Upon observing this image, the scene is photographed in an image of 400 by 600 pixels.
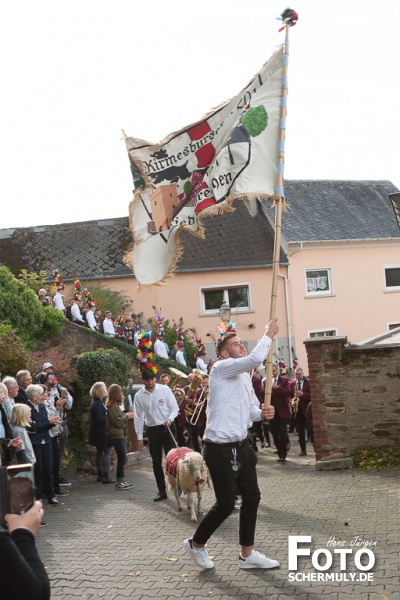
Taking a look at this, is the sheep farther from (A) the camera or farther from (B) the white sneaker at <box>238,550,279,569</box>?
(A) the camera

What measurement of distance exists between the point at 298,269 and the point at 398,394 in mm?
23953

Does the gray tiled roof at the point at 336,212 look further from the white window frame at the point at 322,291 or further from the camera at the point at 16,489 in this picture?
the camera at the point at 16,489

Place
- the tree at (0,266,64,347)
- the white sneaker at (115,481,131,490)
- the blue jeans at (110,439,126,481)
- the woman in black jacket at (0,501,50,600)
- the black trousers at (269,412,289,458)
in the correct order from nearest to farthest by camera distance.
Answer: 1. the woman in black jacket at (0,501,50,600)
2. the white sneaker at (115,481,131,490)
3. the blue jeans at (110,439,126,481)
4. the black trousers at (269,412,289,458)
5. the tree at (0,266,64,347)

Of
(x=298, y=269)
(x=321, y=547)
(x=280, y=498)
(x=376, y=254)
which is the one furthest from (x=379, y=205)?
(x=321, y=547)

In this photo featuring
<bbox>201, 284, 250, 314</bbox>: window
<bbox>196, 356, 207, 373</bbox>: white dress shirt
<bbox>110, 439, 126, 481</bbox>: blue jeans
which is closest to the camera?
<bbox>110, 439, 126, 481</bbox>: blue jeans

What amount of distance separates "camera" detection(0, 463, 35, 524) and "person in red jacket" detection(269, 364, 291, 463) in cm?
1324

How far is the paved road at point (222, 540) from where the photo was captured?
678cm

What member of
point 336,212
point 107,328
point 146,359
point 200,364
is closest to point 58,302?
point 107,328

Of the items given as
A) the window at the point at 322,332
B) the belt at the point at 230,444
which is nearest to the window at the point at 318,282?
the window at the point at 322,332

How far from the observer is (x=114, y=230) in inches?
1508

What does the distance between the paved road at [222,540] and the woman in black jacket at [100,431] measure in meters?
1.05

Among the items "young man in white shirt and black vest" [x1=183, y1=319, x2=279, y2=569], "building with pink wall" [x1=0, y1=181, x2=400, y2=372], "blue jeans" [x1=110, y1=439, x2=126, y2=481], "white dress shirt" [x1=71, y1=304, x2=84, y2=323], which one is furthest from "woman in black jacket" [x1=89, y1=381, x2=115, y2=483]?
"building with pink wall" [x1=0, y1=181, x2=400, y2=372]

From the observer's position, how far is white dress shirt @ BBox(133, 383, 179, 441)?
12367mm

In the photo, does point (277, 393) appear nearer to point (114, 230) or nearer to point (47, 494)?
point (47, 494)
